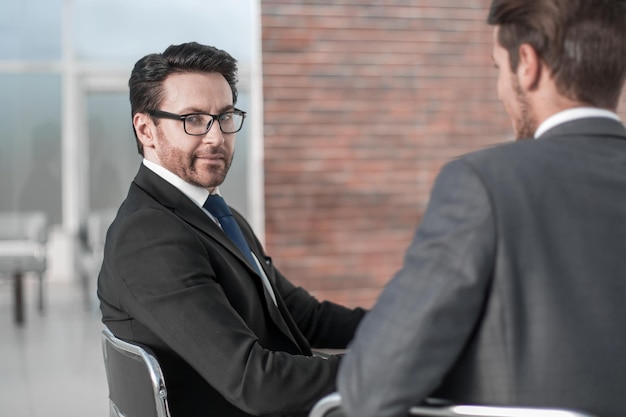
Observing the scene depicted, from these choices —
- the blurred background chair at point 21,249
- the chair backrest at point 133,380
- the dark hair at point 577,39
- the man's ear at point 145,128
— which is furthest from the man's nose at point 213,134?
the blurred background chair at point 21,249

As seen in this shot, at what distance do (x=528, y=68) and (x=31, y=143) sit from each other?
7555 mm

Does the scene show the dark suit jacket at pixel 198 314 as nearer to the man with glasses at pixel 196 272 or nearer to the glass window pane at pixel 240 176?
the man with glasses at pixel 196 272

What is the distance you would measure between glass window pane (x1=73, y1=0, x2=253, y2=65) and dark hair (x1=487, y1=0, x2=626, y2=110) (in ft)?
14.9

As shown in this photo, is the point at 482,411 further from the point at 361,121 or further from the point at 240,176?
the point at 240,176

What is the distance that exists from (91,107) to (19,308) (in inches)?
96.7

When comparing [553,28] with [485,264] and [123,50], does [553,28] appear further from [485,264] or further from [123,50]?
[123,50]

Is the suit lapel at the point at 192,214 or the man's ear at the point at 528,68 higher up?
the man's ear at the point at 528,68

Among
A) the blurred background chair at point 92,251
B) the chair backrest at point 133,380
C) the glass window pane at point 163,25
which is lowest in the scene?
the blurred background chair at point 92,251

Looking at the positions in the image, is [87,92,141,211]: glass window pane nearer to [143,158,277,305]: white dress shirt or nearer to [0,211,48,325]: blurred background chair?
[0,211,48,325]: blurred background chair

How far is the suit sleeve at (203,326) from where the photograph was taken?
1423 mm

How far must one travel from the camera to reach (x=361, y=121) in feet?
15.9

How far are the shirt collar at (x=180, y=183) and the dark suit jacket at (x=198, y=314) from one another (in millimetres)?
22

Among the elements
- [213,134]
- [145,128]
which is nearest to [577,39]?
[213,134]

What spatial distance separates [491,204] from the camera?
38.1 inches
